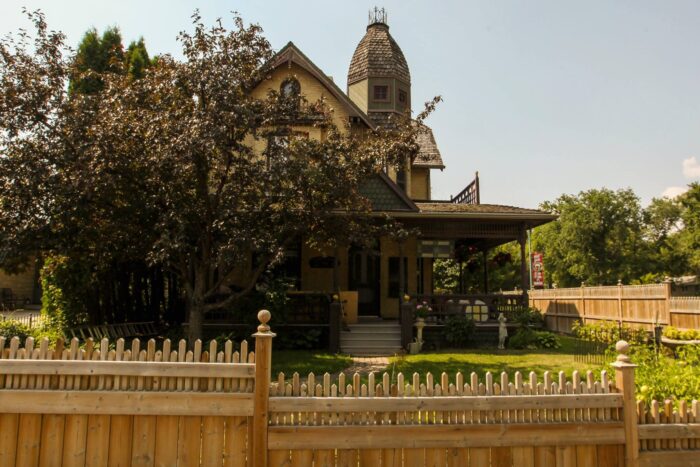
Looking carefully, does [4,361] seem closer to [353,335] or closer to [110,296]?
[353,335]

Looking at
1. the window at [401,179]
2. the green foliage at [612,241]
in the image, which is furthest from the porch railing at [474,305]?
the green foliage at [612,241]

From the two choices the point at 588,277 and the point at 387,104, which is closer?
the point at 387,104

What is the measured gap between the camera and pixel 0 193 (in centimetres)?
1018

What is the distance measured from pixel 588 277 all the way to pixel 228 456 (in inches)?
2292

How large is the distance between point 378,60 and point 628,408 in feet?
74.9

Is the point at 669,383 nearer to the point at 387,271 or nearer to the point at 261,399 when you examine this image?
the point at 261,399

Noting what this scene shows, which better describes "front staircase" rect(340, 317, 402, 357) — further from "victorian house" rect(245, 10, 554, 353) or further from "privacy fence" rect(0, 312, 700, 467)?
"privacy fence" rect(0, 312, 700, 467)

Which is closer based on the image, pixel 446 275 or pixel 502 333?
pixel 502 333

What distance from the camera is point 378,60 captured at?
25203 millimetres

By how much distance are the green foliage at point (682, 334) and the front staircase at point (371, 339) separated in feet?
22.7

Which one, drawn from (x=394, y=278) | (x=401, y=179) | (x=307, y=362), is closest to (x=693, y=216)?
(x=401, y=179)

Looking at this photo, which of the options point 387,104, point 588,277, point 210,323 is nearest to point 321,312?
point 210,323

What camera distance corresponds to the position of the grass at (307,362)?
11.3 metres

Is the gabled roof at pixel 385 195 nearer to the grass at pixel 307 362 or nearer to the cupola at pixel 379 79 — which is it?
the grass at pixel 307 362
